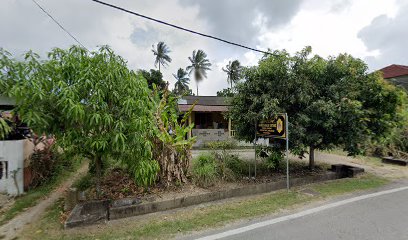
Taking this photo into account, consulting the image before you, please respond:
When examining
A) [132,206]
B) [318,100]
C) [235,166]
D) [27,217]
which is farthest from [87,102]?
[318,100]

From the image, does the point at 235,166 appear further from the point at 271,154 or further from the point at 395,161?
the point at 395,161

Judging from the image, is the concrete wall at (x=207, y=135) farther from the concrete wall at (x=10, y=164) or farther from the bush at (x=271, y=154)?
the concrete wall at (x=10, y=164)

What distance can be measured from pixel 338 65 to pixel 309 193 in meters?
3.57

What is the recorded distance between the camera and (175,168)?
5574 millimetres

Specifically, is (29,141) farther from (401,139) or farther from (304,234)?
(401,139)

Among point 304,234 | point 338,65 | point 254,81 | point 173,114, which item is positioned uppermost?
point 338,65

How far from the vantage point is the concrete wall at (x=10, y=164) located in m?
5.27

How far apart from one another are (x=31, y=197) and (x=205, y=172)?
3920 millimetres

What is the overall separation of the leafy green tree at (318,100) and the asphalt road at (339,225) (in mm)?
1977

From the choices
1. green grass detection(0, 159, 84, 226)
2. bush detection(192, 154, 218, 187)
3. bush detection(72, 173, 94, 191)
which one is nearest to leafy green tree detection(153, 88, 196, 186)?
bush detection(192, 154, 218, 187)

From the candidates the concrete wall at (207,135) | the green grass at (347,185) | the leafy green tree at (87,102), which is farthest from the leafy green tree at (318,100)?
the concrete wall at (207,135)

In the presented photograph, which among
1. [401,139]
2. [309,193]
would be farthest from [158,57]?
[309,193]

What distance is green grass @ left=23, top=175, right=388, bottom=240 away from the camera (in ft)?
11.9

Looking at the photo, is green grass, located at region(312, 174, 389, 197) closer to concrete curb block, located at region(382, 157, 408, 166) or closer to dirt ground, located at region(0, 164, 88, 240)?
concrete curb block, located at region(382, 157, 408, 166)
